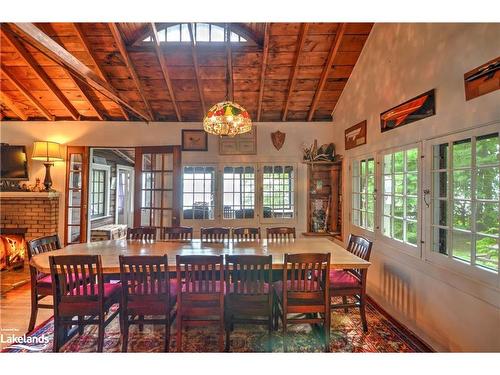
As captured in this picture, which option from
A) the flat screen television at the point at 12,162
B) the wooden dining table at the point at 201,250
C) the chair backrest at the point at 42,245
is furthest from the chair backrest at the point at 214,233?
the flat screen television at the point at 12,162

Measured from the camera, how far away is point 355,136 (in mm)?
4078

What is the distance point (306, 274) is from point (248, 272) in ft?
1.67

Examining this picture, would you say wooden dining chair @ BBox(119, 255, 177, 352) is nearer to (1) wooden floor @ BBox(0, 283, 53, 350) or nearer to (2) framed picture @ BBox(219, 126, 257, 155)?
(1) wooden floor @ BBox(0, 283, 53, 350)

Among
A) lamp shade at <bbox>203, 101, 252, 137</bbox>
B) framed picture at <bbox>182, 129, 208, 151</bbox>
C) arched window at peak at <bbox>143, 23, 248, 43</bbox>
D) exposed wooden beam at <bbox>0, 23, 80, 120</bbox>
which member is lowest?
lamp shade at <bbox>203, 101, 252, 137</bbox>

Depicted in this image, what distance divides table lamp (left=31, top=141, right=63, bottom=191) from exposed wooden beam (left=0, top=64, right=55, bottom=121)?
558mm

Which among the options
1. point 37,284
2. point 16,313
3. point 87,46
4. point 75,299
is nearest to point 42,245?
point 37,284

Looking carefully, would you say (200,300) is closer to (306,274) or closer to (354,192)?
(306,274)

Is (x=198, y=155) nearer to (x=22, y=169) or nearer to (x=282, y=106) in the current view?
(x=282, y=106)

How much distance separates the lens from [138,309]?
2.33m

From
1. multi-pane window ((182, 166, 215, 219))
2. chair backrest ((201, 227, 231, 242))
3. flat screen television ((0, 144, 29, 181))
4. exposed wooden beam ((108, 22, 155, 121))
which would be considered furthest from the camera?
multi-pane window ((182, 166, 215, 219))

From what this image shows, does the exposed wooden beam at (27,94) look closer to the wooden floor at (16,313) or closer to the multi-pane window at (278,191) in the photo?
the wooden floor at (16,313)

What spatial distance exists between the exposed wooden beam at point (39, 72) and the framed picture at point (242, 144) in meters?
2.68

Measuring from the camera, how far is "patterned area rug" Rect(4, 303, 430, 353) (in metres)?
2.46
